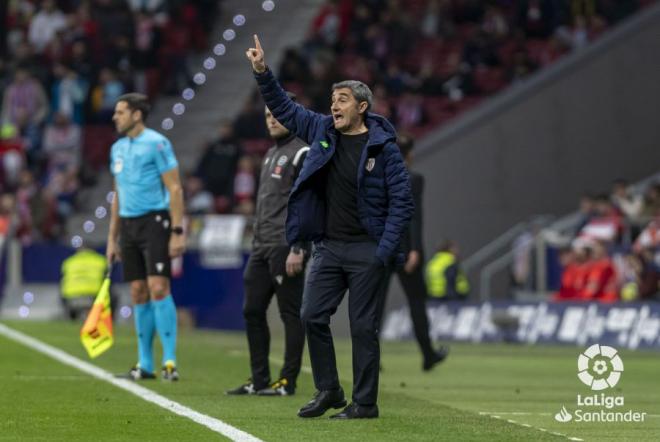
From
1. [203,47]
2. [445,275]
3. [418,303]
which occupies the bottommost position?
[418,303]

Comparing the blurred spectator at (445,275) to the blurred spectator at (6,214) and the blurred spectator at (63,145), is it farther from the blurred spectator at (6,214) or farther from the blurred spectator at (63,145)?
the blurred spectator at (63,145)

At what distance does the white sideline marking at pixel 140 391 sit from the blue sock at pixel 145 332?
28 cm

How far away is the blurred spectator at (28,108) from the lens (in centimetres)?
3369

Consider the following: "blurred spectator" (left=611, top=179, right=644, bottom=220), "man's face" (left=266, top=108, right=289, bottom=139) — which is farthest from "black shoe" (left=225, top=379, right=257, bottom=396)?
"blurred spectator" (left=611, top=179, right=644, bottom=220)

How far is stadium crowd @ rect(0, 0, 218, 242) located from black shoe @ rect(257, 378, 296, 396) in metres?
17.9

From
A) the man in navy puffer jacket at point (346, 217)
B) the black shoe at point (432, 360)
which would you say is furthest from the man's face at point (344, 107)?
the black shoe at point (432, 360)

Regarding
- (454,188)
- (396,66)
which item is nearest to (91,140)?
(396,66)

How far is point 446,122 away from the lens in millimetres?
29797

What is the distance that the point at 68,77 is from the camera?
33969 mm

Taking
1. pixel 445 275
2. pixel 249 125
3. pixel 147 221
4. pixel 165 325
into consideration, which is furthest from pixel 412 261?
pixel 249 125

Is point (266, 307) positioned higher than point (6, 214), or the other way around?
point (6, 214)

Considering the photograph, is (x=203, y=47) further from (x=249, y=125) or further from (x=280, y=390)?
(x=280, y=390)

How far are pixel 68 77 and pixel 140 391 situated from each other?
21.3 m

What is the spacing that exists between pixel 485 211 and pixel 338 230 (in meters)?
17.9
